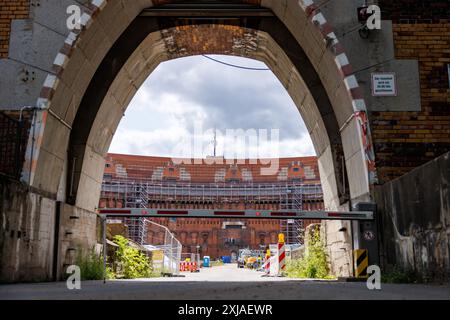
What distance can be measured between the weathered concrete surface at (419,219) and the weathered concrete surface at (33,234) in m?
6.19

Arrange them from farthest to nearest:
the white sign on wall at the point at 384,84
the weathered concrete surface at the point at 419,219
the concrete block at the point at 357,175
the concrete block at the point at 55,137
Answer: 1. the white sign on wall at the point at 384,84
2. the concrete block at the point at 55,137
3. the concrete block at the point at 357,175
4. the weathered concrete surface at the point at 419,219

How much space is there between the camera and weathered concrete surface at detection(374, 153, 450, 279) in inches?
272

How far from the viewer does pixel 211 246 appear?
7894 centimetres

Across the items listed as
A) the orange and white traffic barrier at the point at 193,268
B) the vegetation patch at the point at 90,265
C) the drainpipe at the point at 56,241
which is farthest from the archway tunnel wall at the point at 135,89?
the orange and white traffic barrier at the point at 193,268

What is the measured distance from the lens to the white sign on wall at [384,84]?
33.1 feet

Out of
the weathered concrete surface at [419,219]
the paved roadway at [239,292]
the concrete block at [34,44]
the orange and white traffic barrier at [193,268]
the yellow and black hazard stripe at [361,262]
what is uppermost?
the concrete block at [34,44]

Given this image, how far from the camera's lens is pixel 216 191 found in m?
75.2

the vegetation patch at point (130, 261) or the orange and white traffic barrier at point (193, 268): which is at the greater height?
the vegetation patch at point (130, 261)

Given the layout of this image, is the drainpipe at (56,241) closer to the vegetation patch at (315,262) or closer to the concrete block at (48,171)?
the concrete block at (48,171)

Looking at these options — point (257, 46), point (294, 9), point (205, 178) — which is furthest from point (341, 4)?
point (205, 178)

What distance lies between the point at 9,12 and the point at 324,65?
6.54m

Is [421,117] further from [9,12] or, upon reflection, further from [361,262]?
[9,12]

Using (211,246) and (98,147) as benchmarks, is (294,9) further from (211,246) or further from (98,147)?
(211,246)
